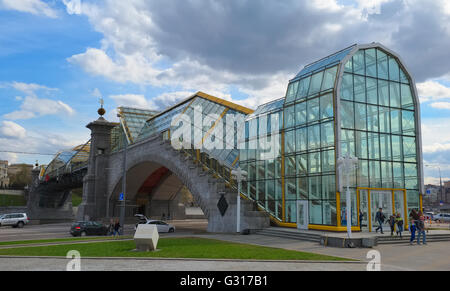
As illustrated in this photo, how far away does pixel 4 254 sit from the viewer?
713 inches

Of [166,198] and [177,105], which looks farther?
[166,198]

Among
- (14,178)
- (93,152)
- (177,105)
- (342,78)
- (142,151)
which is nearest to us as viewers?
(342,78)

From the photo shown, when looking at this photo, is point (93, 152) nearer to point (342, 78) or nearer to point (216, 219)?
point (216, 219)

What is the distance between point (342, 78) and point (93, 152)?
43270 millimetres

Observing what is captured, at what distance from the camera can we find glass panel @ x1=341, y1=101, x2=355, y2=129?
27266 mm

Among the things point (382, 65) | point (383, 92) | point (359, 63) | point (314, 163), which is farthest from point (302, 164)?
point (382, 65)

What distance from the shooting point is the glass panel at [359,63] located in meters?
28.4

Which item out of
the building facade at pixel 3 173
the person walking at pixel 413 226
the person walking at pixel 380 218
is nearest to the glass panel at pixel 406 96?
the person walking at pixel 380 218

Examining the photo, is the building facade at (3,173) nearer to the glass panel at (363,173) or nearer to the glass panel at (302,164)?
the glass panel at (302,164)

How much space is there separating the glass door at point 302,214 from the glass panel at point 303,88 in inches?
318

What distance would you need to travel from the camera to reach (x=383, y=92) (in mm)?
29281

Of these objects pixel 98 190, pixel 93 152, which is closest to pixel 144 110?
pixel 93 152

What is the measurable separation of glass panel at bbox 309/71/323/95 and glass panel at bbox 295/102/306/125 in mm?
1191
